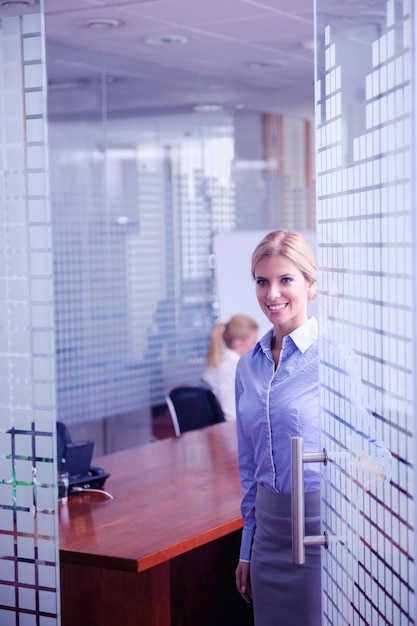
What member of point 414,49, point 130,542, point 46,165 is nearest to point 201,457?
point 130,542

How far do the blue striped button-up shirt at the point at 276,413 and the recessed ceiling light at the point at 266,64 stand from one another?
12.8 feet

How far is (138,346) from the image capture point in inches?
272

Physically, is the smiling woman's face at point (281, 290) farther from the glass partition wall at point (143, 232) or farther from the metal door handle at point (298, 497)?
the glass partition wall at point (143, 232)

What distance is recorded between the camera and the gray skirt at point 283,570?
8.86ft

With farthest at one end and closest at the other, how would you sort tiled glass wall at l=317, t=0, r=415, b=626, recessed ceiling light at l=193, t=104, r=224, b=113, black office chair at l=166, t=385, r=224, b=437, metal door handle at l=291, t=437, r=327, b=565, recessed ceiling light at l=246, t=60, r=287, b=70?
1. recessed ceiling light at l=193, t=104, r=224, b=113
2. recessed ceiling light at l=246, t=60, r=287, b=70
3. black office chair at l=166, t=385, r=224, b=437
4. metal door handle at l=291, t=437, r=327, b=565
5. tiled glass wall at l=317, t=0, r=415, b=626

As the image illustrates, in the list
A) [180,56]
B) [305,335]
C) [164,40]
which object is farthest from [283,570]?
[180,56]

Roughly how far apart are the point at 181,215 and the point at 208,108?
89 cm

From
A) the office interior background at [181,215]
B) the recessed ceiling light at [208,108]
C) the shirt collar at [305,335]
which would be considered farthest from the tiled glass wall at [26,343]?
the recessed ceiling light at [208,108]

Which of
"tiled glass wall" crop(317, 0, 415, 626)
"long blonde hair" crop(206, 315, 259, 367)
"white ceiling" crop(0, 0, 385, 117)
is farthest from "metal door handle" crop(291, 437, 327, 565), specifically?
"long blonde hair" crop(206, 315, 259, 367)

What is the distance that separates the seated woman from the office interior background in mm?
938

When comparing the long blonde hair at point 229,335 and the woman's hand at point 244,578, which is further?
the long blonde hair at point 229,335

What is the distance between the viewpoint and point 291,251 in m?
2.81

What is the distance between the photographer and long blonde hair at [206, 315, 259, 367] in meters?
5.96

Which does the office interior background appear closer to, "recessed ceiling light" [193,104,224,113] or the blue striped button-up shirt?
"recessed ceiling light" [193,104,224,113]
